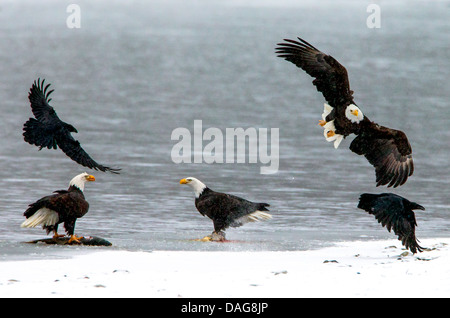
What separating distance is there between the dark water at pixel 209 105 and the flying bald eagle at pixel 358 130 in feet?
3.29

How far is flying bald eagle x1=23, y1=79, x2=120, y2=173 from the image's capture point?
10195mm

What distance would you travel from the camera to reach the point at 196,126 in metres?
21.4

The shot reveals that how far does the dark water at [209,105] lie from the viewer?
1199cm

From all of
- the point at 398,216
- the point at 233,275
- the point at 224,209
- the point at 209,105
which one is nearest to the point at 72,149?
the point at 224,209

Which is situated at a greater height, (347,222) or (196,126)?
(196,126)

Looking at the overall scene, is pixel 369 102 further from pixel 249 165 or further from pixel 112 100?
pixel 249 165

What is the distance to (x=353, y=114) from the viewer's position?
9.67 m

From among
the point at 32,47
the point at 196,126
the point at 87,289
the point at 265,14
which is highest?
the point at 265,14

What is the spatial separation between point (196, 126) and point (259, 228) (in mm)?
10030

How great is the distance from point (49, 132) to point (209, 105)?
1458 centimetres

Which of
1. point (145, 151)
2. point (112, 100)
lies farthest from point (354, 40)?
point (145, 151)

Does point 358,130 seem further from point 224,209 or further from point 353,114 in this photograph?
point 224,209

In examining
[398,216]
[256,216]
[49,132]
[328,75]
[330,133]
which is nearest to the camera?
[398,216]

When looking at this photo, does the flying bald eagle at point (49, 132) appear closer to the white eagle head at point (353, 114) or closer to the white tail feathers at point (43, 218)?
the white tail feathers at point (43, 218)
